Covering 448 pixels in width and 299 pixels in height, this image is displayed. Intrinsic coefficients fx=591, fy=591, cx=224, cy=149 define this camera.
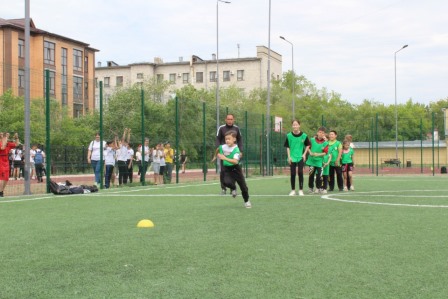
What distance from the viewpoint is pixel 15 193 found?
16891mm

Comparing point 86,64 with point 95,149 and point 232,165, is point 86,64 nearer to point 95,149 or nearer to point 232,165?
point 95,149

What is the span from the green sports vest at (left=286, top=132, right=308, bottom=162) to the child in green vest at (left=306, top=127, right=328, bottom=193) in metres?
1.21

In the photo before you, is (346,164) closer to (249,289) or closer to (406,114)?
(249,289)

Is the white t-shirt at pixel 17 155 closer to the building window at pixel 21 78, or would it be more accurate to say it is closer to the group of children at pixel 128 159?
the group of children at pixel 128 159

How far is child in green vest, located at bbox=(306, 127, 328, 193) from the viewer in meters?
15.5

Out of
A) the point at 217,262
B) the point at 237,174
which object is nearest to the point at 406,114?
the point at 237,174

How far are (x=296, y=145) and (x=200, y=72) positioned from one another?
7720 centimetres

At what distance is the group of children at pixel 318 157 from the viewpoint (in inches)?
564

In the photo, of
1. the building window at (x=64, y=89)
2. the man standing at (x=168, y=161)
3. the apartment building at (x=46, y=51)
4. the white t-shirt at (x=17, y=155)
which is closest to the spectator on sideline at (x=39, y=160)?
the white t-shirt at (x=17, y=155)

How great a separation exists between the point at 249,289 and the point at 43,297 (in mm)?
1537

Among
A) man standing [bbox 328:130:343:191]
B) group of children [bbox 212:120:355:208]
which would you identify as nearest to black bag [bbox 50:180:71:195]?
A: group of children [bbox 212:120:355:208]

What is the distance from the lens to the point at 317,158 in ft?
51.1

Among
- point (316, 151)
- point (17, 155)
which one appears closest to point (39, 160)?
point (17, 155)

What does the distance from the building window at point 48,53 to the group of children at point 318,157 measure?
4805 cm
